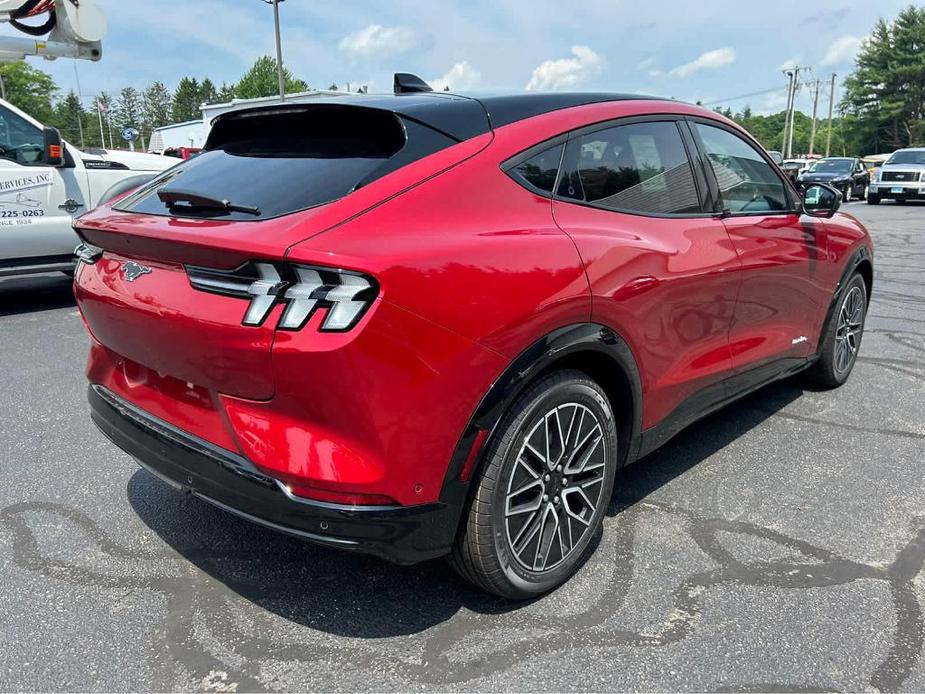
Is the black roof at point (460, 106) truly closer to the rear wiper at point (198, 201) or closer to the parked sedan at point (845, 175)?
the rear wiper at point (198, 201)

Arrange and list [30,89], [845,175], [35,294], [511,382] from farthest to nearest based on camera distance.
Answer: [30,89] < [845,175] < [35,294] < [511,382]

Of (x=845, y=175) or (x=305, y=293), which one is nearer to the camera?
(x=305, y=293)

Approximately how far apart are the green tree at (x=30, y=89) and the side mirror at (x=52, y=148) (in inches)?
2222

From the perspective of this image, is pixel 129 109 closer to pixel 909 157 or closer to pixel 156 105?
pixel 156 105

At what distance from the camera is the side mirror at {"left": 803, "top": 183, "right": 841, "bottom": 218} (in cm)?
398

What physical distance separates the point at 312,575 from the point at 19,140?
603cm

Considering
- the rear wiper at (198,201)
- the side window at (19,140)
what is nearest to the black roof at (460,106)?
the rear wiper at (198,201)

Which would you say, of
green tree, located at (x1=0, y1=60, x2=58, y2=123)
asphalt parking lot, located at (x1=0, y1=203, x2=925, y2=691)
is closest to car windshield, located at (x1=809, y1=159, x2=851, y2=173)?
asphalt parking lot, located at (x1=0, y1=203, x2=925, y2=691)

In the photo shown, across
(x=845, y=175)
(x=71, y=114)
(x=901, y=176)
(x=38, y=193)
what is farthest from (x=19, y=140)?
(x=71, y=114)

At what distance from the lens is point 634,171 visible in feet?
9.36

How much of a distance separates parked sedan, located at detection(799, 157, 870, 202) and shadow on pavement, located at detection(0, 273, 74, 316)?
2398 centimetres

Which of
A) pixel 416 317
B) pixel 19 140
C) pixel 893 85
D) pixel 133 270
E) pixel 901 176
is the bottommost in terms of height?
pixel 416 317

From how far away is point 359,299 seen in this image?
1.87 meters

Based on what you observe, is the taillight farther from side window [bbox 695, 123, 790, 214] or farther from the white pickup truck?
the white pickup truck
